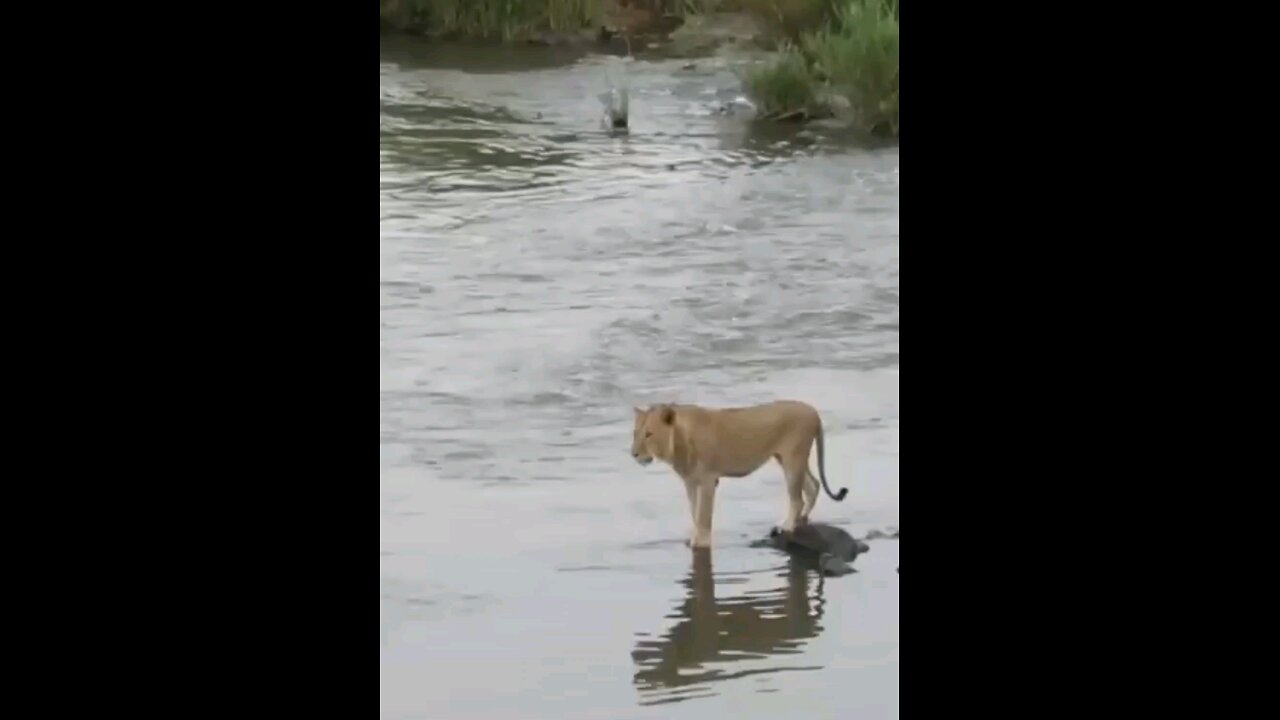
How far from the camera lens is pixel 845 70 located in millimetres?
1486

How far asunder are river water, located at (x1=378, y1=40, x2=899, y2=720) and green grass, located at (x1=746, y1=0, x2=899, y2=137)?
0.10ft

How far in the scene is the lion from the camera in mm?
1399

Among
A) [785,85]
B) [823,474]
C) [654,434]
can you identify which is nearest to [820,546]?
[823,474]

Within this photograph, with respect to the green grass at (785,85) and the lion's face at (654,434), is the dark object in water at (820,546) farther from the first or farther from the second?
the green grass at (785,85)

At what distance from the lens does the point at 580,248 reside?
1.45 meters

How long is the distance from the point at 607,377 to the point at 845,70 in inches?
14.6

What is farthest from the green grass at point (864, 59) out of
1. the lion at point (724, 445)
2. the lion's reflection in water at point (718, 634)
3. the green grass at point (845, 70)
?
the lion's reflection in water at point (718, 634)

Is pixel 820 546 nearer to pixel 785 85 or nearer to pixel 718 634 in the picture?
pixel 718 634

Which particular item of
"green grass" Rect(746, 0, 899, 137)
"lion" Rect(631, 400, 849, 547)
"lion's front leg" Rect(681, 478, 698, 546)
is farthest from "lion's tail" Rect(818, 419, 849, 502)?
"green grass" Rect(746, 0, 899, 137)

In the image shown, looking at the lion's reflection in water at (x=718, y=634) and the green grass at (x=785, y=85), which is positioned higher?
the green grass at (x=785, y=85)

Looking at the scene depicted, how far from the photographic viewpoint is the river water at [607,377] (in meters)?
1.36

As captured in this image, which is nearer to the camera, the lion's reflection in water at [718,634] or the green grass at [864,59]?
the lion's reflection in water at [718,634]

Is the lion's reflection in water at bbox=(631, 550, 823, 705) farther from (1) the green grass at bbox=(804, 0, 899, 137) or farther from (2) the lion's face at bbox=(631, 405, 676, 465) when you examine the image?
(1) the green grass at bbox=(804, 0, 899, 137)

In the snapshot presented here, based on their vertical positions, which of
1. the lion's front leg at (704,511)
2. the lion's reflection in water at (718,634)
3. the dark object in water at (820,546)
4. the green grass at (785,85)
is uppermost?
the green grass at (785,85)
